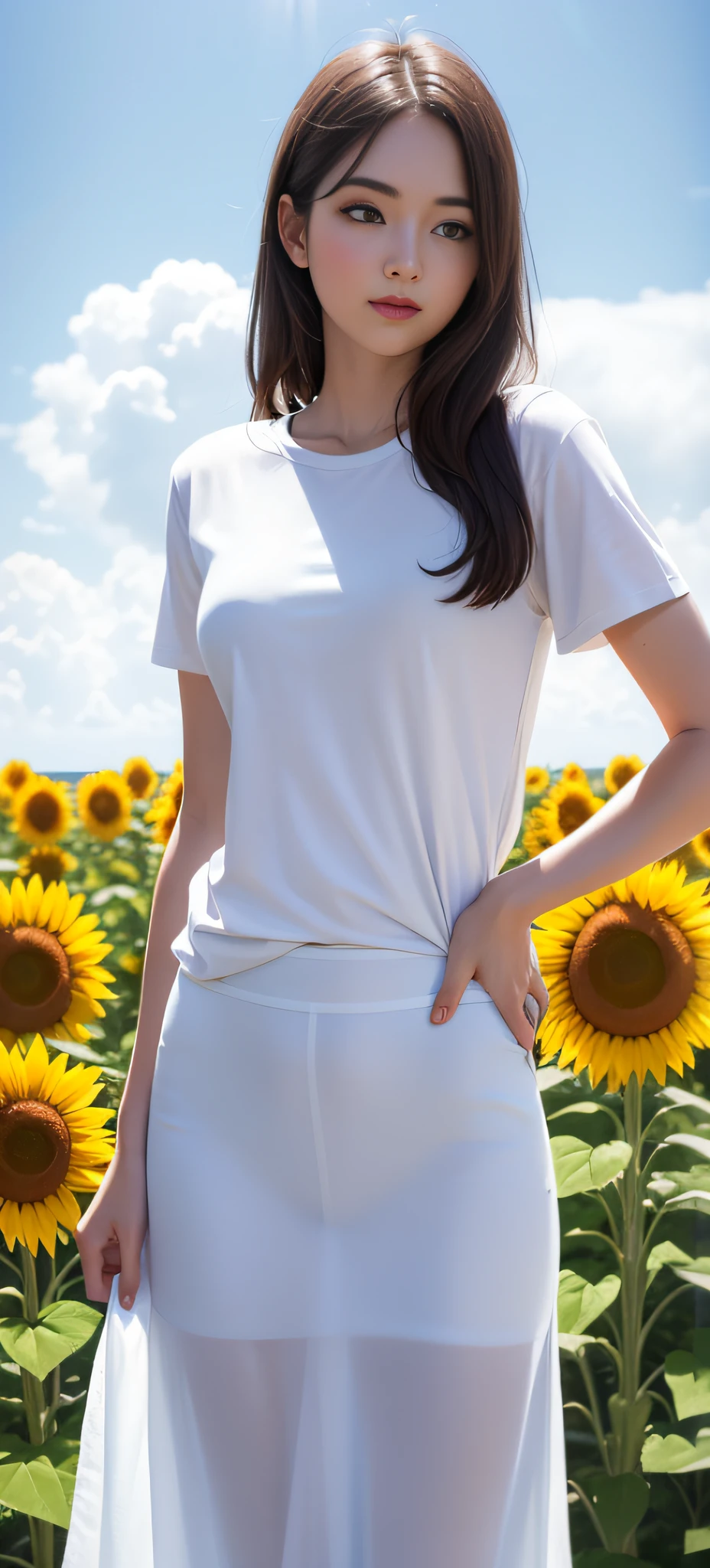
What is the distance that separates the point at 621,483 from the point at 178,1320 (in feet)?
1.86

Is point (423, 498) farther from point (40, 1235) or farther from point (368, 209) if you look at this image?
point (40, 1235)

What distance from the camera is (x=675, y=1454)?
1.16 metres

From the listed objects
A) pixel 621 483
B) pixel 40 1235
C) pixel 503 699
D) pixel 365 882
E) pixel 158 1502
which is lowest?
pixel 158 1502

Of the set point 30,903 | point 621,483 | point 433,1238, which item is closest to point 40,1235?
point 30,903

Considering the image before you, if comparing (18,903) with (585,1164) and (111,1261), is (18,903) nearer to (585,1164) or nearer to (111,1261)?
(111,1261)

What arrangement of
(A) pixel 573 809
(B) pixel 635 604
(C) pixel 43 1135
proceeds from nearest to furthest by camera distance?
(B) pixel 635 604, (C) pixel 43 1135, (A) pixel 573 809

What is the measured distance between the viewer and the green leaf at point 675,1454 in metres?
1.13

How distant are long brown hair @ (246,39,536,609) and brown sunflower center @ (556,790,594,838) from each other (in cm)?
64

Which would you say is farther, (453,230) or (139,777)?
(139,777)

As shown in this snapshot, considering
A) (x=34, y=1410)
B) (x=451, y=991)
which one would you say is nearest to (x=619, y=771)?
(x=451, y=991)

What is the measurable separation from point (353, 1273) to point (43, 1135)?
53 cm

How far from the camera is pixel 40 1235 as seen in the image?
1131mm

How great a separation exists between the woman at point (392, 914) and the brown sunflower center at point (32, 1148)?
13.8 inches

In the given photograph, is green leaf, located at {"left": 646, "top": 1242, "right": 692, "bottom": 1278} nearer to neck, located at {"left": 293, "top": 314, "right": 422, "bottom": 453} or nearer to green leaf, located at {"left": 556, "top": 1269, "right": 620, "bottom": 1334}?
green leaf, located at {"left": 556, "top": 1269, "right": 620, "bottom": 1334}
